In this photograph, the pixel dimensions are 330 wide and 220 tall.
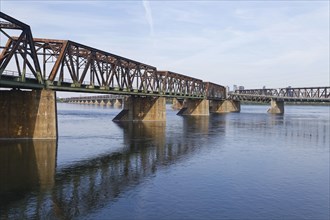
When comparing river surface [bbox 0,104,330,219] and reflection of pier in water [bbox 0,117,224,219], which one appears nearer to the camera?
reflection of pier in water [bbox 0,117,224,219]

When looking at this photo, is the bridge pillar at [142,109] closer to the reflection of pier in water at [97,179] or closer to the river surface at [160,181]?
the reflection of pier in water at [97,179]

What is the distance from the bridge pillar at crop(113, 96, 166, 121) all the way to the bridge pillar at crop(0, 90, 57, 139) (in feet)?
181

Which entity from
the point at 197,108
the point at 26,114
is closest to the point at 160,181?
the point at 26,114

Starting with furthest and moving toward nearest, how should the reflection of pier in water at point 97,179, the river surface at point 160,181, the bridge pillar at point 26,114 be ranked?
the bridge pillar at point 26,114 < the river surface at point 160,181 < the reflection of pier in water at point 97,179

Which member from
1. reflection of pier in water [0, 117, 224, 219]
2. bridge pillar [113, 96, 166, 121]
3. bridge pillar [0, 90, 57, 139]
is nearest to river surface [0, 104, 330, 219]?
reflection of pier in water [0, 117, 224, 219]

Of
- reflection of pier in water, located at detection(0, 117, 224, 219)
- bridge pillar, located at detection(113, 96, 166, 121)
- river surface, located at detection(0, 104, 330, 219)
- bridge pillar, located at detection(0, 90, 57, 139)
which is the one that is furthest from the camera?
bridge pillar, located at detection(113, 96, 166, 121)

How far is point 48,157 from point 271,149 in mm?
35712

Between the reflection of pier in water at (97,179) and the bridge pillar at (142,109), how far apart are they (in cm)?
5341

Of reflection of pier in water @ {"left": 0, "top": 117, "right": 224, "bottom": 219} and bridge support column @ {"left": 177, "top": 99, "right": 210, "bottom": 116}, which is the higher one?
bridge support column @ {"left": 177, "top": 99, "right": 210, "bottom": 116}

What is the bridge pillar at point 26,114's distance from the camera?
6016 cm

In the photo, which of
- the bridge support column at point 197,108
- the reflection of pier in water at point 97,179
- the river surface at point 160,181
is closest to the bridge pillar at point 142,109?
the reflection of pier in water at point 97,179

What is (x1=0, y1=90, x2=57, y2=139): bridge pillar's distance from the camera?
60.2m

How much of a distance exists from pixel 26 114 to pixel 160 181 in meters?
32.9

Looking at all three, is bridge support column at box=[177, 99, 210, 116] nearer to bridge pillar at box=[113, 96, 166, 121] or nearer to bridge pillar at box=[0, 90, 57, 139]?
bridge pillar at box=[113, 96, 166, 121]
